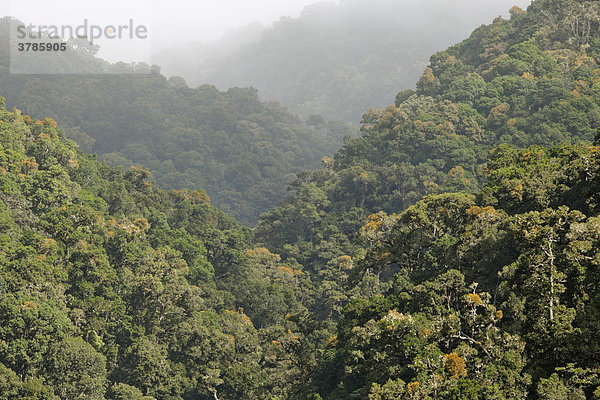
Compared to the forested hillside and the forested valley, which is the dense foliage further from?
the forested hillside

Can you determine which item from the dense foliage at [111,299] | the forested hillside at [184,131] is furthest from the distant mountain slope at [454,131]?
the forested hillside at [184,131]

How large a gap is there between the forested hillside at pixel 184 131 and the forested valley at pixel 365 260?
4078 cm

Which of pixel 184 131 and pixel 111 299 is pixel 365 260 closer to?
pixel 111 299

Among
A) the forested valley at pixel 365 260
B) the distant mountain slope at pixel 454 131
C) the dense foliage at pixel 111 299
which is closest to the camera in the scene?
the forested valley at pixel 365 260

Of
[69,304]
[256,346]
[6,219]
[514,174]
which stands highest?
[514,174]

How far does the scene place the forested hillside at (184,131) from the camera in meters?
136

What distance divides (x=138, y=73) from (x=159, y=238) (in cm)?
11102

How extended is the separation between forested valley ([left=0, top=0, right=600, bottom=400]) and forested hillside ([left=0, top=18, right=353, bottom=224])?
40783mm

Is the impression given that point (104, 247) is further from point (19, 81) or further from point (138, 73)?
point (138, 73)

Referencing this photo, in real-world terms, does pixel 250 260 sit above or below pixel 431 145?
below

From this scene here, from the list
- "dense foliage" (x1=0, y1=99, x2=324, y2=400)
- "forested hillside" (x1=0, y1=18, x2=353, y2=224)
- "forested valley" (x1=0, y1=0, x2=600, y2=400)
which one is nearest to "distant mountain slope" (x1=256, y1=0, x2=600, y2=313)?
"forested valley" (x1=0, y1=0, x2=600, y2=400)

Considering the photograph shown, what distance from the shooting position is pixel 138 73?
174 meters

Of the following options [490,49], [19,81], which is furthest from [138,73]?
[490,49]

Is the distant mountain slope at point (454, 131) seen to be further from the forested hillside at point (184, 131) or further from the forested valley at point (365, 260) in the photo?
the forested hillside at point (184, 131)
